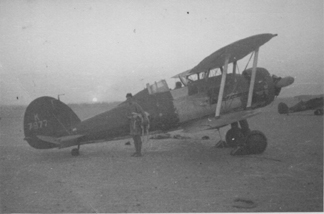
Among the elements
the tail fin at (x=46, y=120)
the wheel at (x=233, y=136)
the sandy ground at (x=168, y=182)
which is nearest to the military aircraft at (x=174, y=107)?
the tail fin at (x=46, y=120)

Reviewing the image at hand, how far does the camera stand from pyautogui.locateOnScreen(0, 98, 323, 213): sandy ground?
156 inches

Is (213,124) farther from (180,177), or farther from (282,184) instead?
(282,184)

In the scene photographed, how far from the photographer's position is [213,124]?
256 inches

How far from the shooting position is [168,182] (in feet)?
16.3

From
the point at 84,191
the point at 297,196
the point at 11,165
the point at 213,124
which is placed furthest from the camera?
the point at 11,165

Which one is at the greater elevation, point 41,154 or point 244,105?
point 244,105

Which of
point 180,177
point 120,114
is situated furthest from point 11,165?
point 180,177

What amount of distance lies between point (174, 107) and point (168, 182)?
3112 mm

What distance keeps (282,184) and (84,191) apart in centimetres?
366

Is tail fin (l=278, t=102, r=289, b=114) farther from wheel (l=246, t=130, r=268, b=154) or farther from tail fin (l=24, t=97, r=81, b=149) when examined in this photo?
tail fin (l=24, t=97, r=81, b=149)

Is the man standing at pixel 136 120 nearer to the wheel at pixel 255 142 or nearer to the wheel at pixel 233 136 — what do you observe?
the wheel at pixel 255 142

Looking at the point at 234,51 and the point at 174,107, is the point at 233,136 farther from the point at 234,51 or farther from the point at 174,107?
the point at 234,51

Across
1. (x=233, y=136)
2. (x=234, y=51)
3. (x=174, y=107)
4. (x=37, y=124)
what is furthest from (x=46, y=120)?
(x=233, y=136)

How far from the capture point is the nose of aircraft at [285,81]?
775 cm
